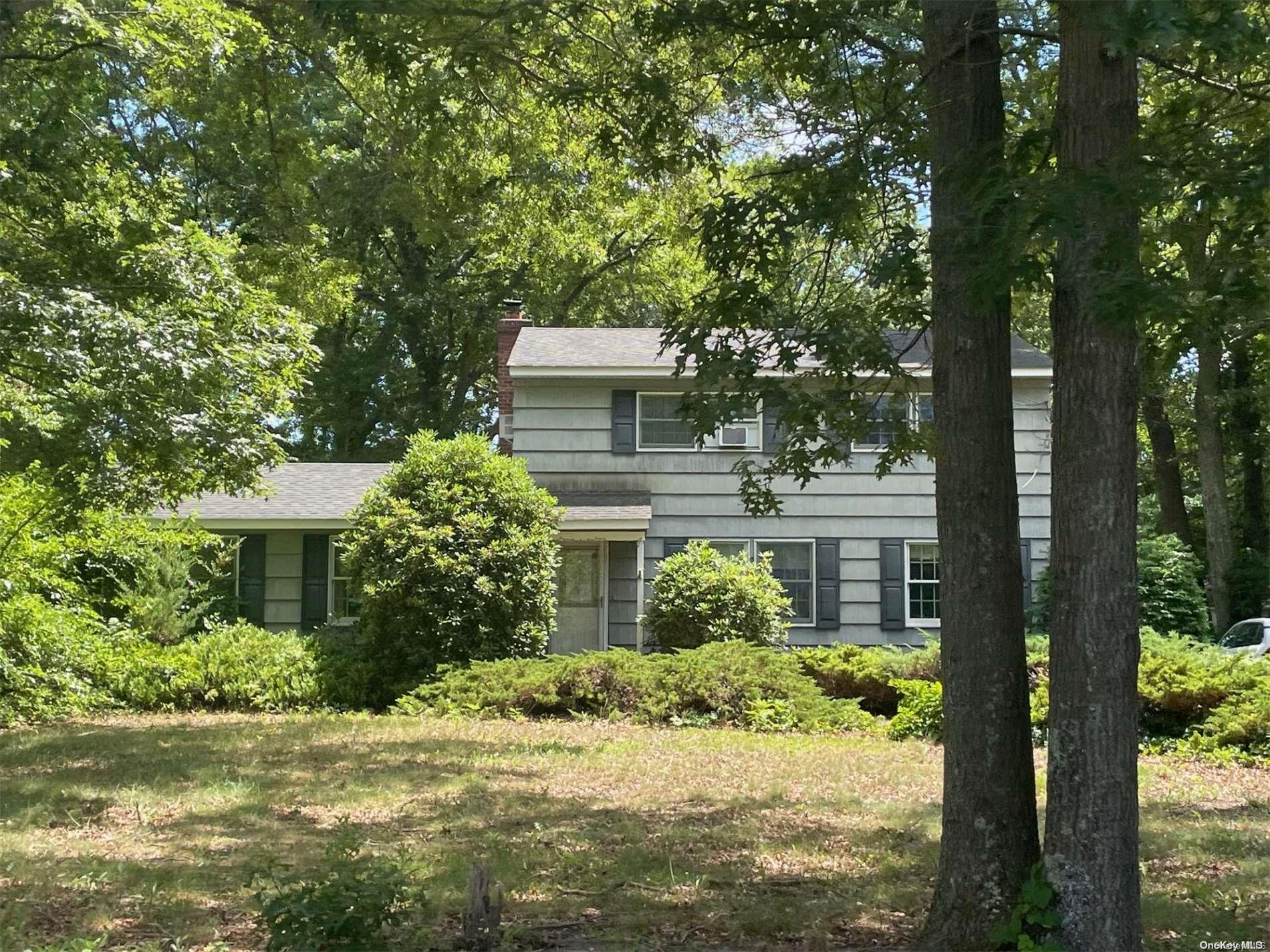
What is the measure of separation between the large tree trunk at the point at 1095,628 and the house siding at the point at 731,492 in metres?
14.1

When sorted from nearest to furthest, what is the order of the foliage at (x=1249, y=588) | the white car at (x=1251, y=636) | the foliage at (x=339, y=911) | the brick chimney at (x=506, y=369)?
1. the foliage at (x=339, y=911)
2. the white car at (x=1251, y=636)
3. the brick chimney at (x=506, y=369)
4. the foliage at (x=1249, y=588)

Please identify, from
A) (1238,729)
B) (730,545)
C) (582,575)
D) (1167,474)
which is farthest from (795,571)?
(1167,474)

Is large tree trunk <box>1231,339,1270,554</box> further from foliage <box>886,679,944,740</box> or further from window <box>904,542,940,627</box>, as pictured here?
foliage <box>886,679,944,740</box>

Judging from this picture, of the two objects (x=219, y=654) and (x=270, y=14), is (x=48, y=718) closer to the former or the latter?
(x=219, y=654)

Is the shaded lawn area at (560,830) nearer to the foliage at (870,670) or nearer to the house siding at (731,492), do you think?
the foliage at (870,670)

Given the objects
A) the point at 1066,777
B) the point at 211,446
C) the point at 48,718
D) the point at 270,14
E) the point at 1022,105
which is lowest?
the point at 48,718

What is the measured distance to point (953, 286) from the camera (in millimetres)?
5508

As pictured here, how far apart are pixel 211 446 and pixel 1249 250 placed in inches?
345

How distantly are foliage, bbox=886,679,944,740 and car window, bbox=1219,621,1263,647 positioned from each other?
9.77 m

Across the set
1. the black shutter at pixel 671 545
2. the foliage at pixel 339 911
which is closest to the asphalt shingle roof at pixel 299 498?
the black shutter at pixel 671 545

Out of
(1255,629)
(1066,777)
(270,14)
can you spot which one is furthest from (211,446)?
(1255,629)

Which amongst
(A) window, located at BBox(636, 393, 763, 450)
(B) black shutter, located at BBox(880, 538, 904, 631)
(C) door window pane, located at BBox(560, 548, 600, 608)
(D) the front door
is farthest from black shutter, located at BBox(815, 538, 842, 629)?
(C) door window pane, located at BBox(560, 548, 600, 608)

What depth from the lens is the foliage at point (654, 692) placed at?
13547mm

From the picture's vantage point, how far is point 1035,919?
488cm
